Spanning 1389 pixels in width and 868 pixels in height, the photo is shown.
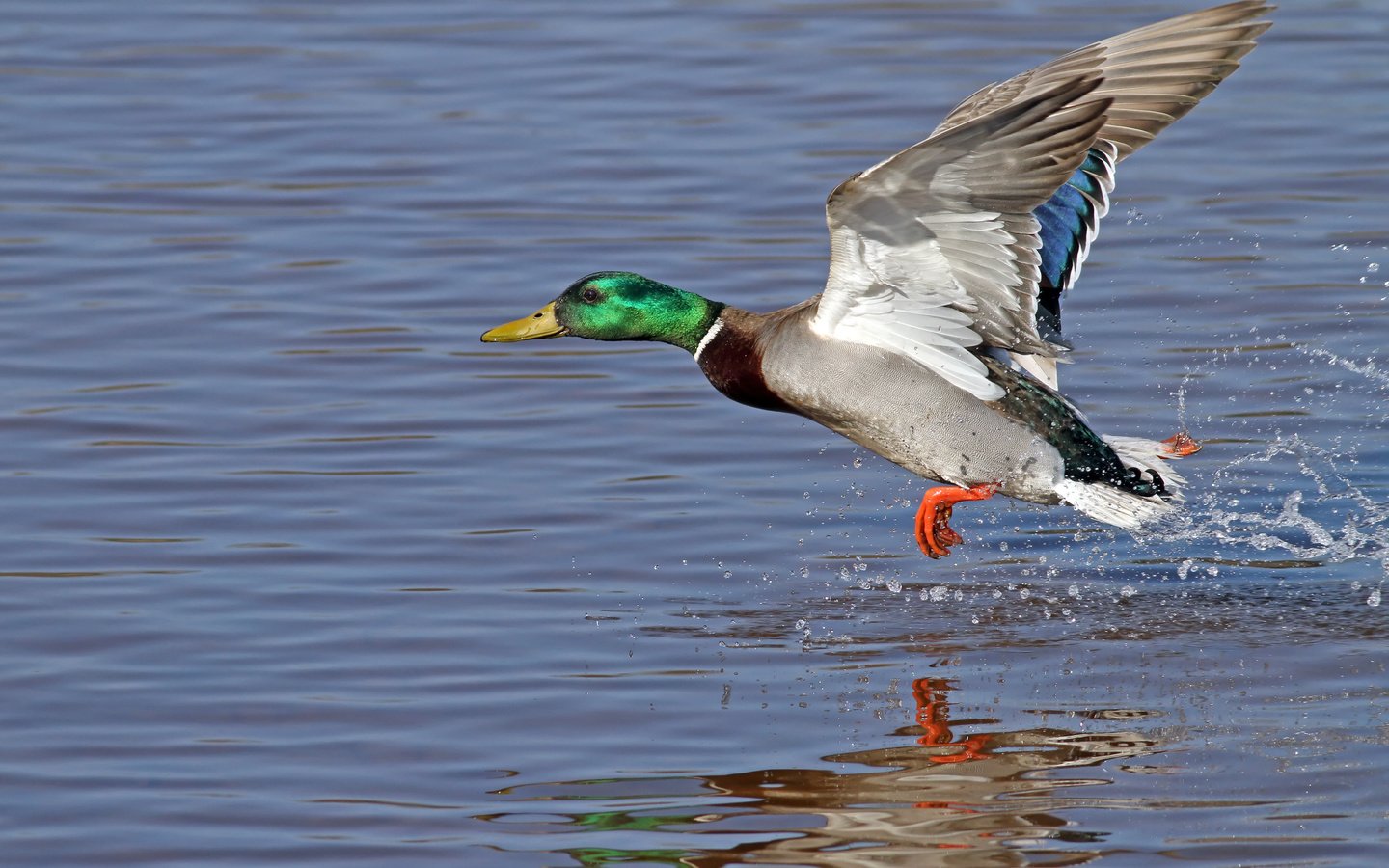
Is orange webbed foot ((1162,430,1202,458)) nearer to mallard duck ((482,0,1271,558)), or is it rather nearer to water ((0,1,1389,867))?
mallard duck ((482,0,1271,558))

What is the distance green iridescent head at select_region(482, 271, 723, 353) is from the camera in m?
6.06

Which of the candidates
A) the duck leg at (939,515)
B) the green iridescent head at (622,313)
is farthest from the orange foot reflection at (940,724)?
the green iridescent head at (622,313)

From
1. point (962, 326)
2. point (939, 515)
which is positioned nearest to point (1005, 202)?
point (962, 326)

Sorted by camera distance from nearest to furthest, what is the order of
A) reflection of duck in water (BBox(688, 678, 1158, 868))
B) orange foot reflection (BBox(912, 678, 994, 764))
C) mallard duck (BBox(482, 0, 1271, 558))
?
reflection of duck in water (BBox(688, 678, 1158, 868)) < orange foot reflection (BBox(912, 678, 994, 764)) < mallard duck (BBox(482, 0, 1271, 558))

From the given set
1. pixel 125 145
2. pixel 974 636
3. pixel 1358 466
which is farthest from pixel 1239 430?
pixel 125 145

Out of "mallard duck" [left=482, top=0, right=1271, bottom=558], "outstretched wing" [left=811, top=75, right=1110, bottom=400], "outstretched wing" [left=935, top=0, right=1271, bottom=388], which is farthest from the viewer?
"outstretched wing" [left=935, top=0, right=1271, bottom=388]

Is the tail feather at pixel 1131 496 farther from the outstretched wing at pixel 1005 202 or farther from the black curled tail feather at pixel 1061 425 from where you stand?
the outstretched wing at pixel 1005 202

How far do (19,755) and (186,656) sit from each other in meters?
0.64

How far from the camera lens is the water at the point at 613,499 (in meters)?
4.46

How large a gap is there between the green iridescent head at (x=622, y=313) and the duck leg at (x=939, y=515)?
825 mm

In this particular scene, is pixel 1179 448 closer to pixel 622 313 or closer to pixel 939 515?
pixel 939 515

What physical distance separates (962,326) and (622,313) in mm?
1066

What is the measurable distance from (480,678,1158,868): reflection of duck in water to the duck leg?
1.02 metres

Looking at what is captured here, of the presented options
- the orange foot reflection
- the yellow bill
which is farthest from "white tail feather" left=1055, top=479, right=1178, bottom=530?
the yellow bill
